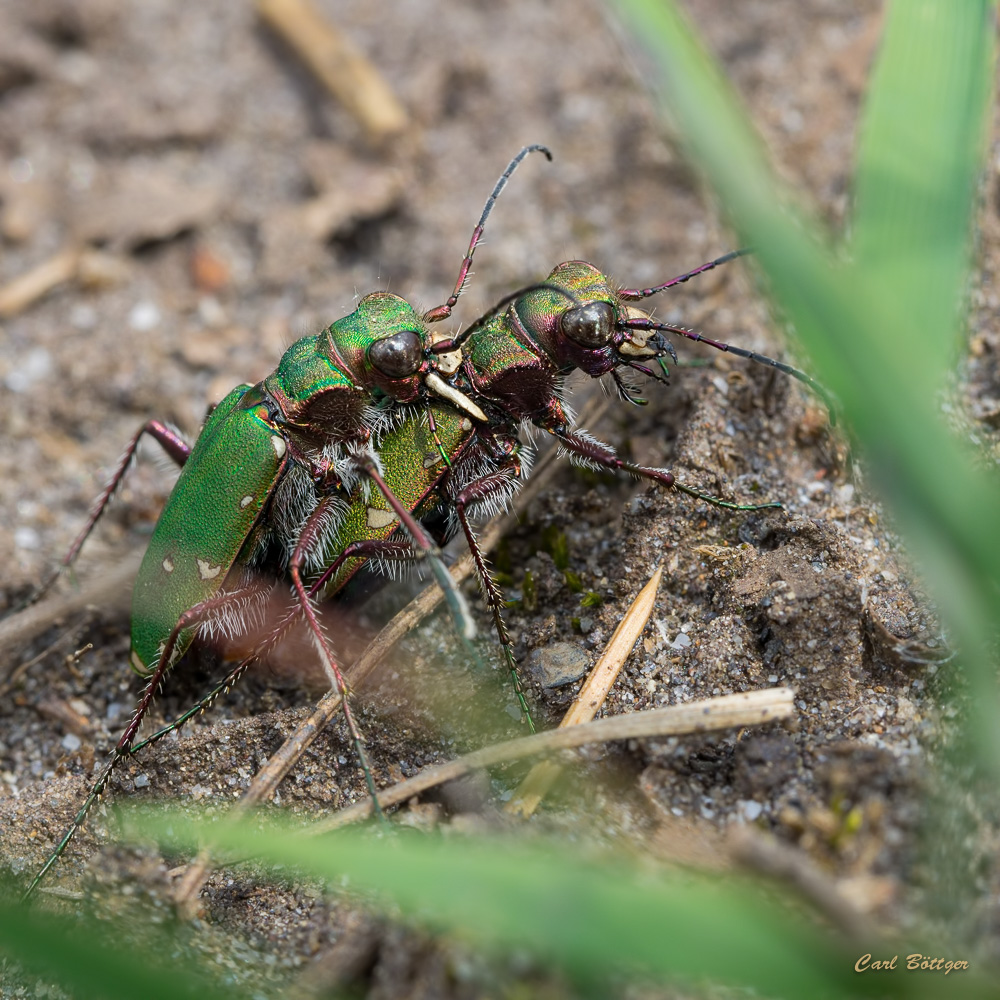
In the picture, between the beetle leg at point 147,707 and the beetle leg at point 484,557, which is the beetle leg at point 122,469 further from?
the beetle leg at point 484,557

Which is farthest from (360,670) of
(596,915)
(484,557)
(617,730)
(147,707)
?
(596,915)

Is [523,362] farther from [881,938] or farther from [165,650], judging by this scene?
[881,938]

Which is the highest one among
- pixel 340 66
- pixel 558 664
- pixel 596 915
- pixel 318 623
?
pixel 340 66

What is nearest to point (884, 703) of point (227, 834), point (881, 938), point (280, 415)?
point (881, 938)

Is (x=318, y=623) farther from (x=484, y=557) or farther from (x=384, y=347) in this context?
(x=384, y=347)

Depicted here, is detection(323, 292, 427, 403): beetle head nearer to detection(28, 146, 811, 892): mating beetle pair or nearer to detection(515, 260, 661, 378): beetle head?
detection(28, 146, 811, 892): mating beetle pair

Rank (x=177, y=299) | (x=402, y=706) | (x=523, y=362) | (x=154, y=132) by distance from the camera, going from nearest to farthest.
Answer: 1. (x=402, y=706)
2. (x=523, y=362)
3. (x=177, y=299)
4. (x=154, y=132)
